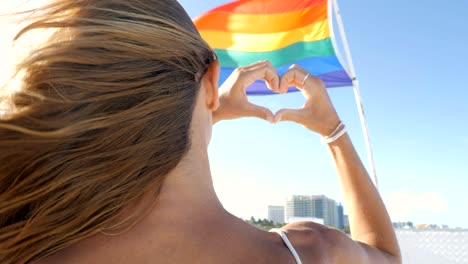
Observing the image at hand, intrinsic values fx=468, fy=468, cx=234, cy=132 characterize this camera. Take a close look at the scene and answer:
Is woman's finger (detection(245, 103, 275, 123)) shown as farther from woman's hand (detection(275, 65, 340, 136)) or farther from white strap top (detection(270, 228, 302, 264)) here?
white strap top (detection(270, 228, 302, 264))

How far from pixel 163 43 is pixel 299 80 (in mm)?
868

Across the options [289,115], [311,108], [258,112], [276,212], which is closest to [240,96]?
[258,112]

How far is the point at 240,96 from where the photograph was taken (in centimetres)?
146

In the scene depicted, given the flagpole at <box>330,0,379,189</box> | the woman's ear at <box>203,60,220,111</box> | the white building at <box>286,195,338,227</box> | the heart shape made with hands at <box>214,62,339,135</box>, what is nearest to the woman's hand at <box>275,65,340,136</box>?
the heart shape made with hands at <box>214,62,339,135</box>

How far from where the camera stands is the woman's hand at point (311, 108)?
5.24 feet

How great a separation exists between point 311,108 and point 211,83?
2.53 feet

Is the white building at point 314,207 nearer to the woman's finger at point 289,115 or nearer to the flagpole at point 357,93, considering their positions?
the flagpole at point 357,93

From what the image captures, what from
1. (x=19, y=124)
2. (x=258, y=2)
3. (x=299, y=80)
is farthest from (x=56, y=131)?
(x=258, y=2)

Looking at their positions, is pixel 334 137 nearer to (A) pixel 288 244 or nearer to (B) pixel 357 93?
(A) pixel 288 244

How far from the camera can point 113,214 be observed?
787 mm

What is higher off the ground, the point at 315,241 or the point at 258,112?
the point at 258,112

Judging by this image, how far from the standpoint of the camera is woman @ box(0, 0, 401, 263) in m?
0.76

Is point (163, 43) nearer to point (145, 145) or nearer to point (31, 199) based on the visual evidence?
point (145, 145)

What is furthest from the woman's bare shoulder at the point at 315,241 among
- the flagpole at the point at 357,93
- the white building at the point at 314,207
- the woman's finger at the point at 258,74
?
the white building at the point at 314,207
